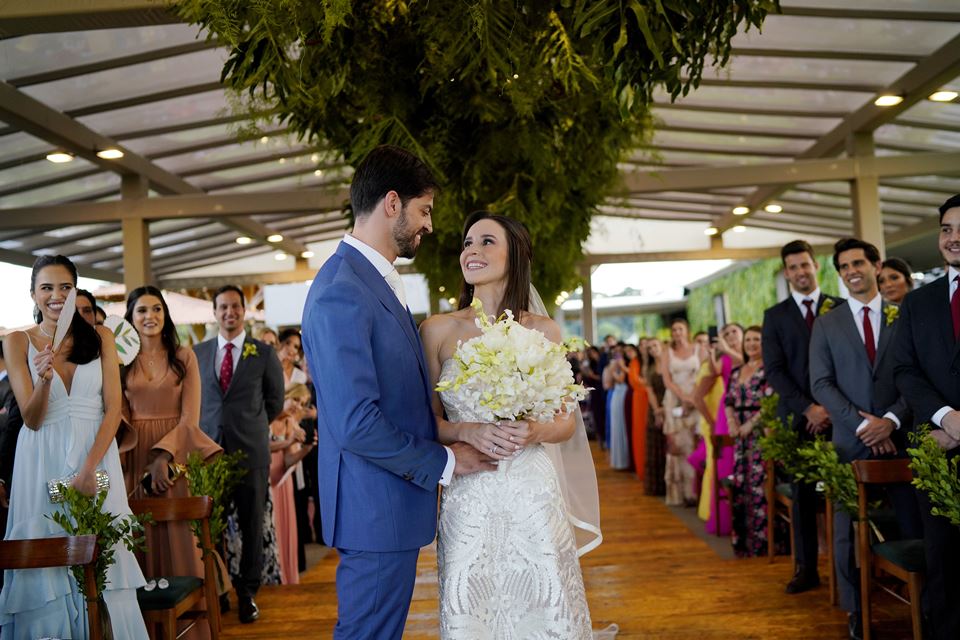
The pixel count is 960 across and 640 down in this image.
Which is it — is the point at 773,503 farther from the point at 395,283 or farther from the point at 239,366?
the point at 395,283

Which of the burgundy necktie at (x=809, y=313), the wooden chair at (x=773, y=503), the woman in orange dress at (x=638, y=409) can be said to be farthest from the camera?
the woman in orange dress at (x=638, y=409)

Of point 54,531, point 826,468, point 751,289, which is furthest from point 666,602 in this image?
point 751,289

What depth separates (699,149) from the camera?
425 inches

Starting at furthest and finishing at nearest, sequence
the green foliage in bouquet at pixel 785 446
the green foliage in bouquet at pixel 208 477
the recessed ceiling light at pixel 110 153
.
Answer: the recessed ceiling light at pixel 110 153, the green foliage in bouquet at pixel 785 446, the green foliage in bouquet at pixel 208 477

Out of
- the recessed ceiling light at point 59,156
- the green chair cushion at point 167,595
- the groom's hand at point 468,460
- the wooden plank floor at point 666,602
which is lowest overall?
the wooden plank floor at point 666,602

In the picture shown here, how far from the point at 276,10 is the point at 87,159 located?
682 centimetres

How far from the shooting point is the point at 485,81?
3.38 meters

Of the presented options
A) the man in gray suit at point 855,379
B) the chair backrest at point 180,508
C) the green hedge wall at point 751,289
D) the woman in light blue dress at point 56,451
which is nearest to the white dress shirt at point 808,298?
the man in gray suit at point 855,379

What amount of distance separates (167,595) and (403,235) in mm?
2099

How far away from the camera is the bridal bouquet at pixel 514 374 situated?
7.60ft

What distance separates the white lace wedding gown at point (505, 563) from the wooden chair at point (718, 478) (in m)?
4.35

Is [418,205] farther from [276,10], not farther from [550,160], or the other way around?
[550,160]

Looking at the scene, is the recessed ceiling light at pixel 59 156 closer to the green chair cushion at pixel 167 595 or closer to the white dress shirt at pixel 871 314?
the green chair cushion at pixel 167 595

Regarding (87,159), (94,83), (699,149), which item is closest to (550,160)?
(94,83)
